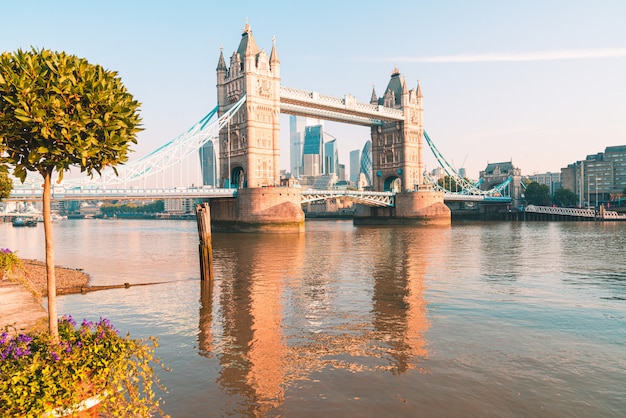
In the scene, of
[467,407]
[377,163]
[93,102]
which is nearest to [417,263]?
[467,407]

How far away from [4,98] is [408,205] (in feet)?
244


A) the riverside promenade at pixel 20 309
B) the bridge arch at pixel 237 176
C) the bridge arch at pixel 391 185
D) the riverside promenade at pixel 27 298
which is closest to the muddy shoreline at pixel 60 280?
the riverside promenade at pixel 27 298

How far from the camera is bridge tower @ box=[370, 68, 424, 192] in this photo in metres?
85.1

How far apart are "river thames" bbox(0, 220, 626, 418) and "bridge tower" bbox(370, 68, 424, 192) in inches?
2377

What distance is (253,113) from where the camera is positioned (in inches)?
2383

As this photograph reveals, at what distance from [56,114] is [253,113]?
5585 cm

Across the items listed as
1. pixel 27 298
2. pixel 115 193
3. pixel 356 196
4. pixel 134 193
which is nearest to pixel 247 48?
pixel 134 193

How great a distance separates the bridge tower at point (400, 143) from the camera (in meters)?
85.1

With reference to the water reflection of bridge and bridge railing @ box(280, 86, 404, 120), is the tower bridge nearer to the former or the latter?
bridge railing @ box(280, 86, 404, 120)

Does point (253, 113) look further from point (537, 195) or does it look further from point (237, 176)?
point (537, 195)

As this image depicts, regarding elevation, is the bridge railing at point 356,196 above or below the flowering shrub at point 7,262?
above

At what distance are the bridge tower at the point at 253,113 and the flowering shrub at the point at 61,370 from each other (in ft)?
179

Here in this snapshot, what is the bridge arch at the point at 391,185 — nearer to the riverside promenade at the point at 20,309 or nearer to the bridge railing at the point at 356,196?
the bridge railing at the point at 356,196

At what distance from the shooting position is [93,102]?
6.16 metres
